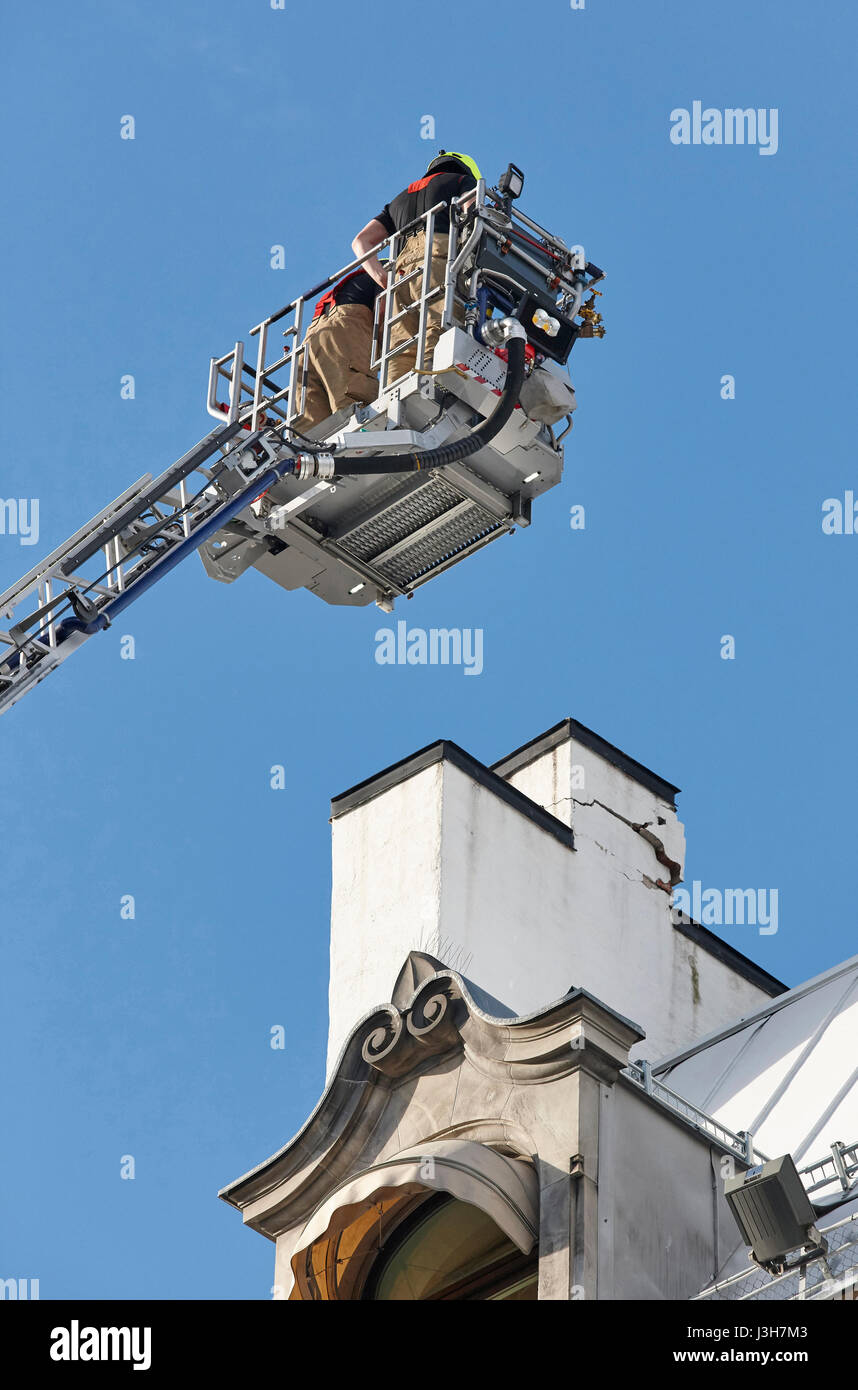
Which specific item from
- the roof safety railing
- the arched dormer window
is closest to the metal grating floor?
the roof safety railing

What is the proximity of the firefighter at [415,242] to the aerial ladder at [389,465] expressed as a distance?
0.11m

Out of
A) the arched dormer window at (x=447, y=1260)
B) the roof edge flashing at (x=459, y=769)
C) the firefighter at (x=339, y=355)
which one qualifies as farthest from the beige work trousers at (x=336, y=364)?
the arched dormer window at (x=447, y=1260)

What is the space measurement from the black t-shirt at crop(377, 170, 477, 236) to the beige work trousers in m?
0.87

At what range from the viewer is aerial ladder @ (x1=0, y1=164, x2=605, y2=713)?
73.3 ft

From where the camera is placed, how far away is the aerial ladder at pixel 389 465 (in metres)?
22.3

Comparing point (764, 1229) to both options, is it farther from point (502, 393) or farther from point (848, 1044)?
point (502, 393)

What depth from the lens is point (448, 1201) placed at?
1994 centimetres

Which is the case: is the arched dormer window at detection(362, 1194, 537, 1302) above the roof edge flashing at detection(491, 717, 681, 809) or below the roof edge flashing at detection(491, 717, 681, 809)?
below

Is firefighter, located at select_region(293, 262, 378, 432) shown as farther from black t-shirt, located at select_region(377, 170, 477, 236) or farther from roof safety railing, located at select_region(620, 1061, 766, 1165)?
roof safety railing, located at select_region(620, 1061, 766, 1165)

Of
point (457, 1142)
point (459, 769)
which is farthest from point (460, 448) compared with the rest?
point (457, 1142)

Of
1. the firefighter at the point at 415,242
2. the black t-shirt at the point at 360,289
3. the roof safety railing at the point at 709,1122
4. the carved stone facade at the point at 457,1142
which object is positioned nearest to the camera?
the carved stone facade at the point at 457,1142

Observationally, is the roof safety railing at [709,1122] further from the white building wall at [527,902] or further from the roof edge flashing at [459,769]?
the roof edge flashing at [459,769]
